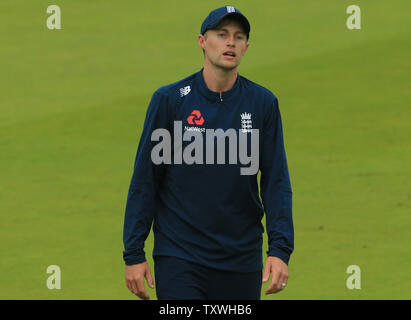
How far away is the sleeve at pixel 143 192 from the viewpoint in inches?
248

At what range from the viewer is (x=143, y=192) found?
635 centimetres

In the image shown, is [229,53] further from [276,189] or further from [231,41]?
[276,189]

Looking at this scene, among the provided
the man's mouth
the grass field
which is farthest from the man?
the grass field

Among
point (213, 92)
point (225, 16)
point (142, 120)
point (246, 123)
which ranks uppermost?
point (142, 120)

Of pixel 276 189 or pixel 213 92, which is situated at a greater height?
pixel 213 92

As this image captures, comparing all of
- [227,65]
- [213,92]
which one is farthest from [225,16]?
[213,92]

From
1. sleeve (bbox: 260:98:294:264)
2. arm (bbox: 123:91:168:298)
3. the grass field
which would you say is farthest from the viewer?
the grass field

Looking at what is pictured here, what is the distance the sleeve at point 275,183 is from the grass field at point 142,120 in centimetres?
430

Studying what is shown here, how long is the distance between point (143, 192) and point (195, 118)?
19.4 inches

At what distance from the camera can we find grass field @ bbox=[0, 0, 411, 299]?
11.9m

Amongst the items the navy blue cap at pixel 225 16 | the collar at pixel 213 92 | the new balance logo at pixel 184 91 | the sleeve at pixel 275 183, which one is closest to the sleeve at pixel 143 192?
the new balance logo at pixel 184 91

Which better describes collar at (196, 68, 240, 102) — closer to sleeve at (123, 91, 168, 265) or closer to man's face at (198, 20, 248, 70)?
man's face at (198, 20, 248, 70)

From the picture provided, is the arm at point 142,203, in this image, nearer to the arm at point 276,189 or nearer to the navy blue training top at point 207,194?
the navy blue training top at point 207,194

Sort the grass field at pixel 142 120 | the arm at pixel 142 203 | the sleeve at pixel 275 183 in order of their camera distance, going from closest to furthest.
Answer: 1. the arm at pixel 142 203
2. the sleeve at pixel 275 183
3. the grass field at pixel 142 120
